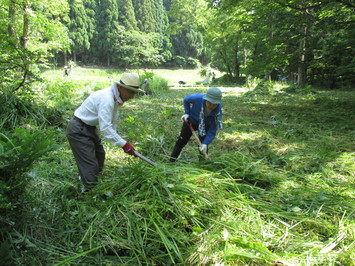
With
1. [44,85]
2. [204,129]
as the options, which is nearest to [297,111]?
[204,129]

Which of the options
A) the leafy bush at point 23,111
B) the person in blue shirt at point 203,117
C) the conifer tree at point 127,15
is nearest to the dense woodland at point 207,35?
the conifer tree at point 127,15

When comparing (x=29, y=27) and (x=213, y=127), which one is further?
(x=29, y=27)

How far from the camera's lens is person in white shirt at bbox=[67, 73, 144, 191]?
80.7 inches

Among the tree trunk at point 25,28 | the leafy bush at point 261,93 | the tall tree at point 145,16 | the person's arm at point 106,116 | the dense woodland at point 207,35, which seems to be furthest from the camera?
the tall tree at point 145,16

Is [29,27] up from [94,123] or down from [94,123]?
up

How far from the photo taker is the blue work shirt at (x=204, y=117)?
2.81 meters

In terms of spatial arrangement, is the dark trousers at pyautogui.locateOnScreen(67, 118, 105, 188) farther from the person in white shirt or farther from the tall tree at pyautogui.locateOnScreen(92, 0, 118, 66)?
the tall tree at pyautogui.locateOnScreen(92, 0, 118, 66)

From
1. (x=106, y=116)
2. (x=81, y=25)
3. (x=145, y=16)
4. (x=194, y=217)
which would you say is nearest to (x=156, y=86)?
(x=106, y=116)

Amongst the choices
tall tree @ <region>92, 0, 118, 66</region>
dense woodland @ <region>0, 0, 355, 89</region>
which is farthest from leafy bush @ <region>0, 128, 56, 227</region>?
Answer: tall tree @ <region>92, 0, 118, 66</region>

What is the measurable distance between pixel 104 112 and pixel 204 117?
Result: 1.36 m

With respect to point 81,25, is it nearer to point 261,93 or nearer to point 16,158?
point 261,93

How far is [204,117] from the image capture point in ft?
9.45

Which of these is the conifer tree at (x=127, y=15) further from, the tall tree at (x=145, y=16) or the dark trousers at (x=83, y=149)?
the dark trousers at (x=83, y=149)

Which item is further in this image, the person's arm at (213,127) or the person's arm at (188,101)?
the person's arm at (188,101)
